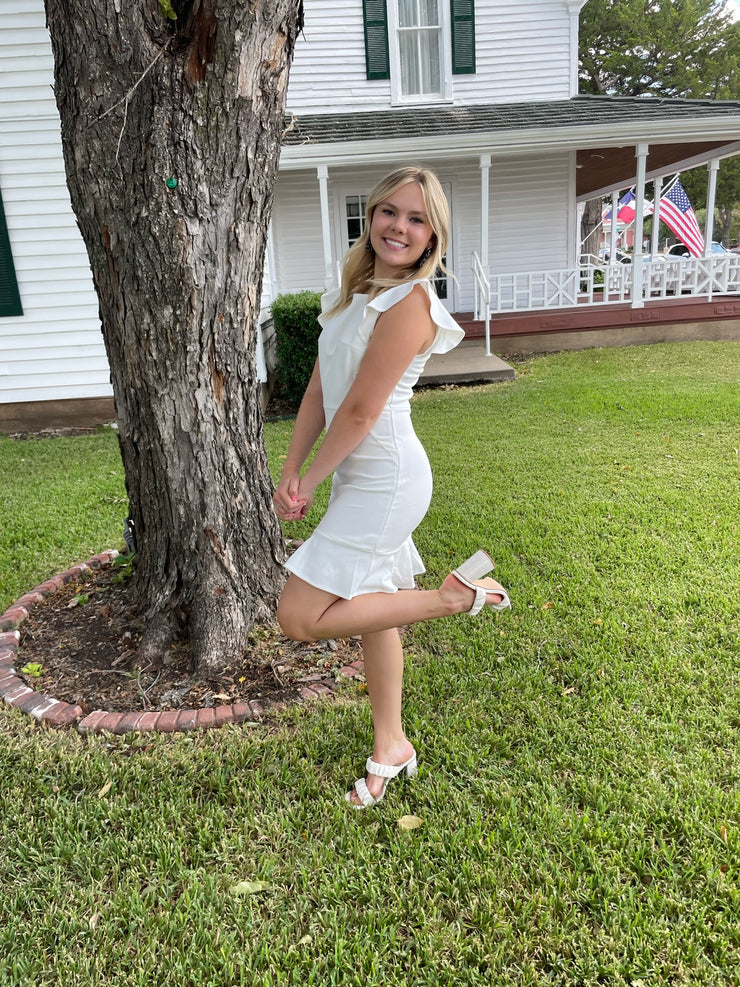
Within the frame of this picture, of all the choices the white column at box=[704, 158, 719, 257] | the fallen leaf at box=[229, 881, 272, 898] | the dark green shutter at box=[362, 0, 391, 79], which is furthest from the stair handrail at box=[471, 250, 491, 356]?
the fallen leaf at box=[229, 881, 272, 898]

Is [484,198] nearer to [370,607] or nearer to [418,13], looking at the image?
[418,13]

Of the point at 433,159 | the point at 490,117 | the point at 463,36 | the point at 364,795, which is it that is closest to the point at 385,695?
the point at 364,795

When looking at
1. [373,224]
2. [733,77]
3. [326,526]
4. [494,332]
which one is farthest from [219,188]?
[733,77]

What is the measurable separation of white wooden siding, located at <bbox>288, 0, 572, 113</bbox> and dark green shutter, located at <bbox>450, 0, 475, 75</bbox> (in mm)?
117

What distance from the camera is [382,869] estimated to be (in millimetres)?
1978

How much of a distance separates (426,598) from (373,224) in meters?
1.09

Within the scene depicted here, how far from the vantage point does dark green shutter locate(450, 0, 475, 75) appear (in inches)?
450

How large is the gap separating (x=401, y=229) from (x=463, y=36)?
1182 cm

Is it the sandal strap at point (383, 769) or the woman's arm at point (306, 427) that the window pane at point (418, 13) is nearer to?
the woman's arm at point (306, 427)

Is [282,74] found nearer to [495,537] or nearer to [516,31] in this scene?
[495,537]

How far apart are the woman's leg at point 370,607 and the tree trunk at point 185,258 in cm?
105

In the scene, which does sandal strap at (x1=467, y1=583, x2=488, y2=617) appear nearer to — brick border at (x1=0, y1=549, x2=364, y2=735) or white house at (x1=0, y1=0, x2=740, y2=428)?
brick border at (x1=0, y1=549, x2=364, y2=735)

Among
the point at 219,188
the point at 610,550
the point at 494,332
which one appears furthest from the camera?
the point at 494,332

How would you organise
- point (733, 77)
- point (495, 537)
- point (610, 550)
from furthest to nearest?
point (733, 77), point (495, 537), point (610, 550)
